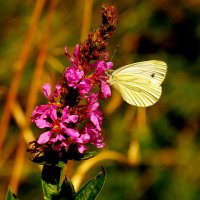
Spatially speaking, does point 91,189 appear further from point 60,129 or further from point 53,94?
point 53,94

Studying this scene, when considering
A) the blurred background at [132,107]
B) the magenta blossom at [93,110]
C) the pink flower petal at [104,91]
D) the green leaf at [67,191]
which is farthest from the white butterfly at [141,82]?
the blurred background at [132,107]

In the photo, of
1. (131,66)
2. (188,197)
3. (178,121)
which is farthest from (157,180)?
(131,66)

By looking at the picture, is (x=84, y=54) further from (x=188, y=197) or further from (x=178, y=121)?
(x=178, y=121)

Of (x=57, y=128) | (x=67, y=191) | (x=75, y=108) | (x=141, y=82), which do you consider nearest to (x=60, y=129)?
(x=57, y=128)

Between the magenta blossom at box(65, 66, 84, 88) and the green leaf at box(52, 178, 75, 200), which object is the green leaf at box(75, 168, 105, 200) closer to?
the green leaf at box(52, 178, 75, 200)

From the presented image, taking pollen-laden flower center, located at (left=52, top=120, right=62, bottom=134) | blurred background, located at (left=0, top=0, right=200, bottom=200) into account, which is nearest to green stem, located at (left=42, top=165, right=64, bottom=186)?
pollen-laden flower center, located at (left=52, top=120, right=62, bottom=134)

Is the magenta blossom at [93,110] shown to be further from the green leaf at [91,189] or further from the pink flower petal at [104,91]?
the green leaf at [91,189]
